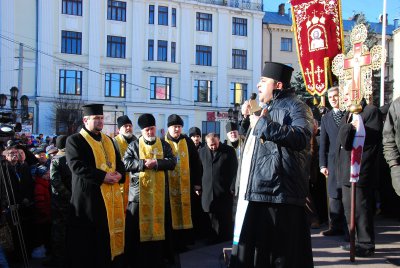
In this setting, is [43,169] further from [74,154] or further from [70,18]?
[70,18]

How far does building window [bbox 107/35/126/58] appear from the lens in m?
38.6

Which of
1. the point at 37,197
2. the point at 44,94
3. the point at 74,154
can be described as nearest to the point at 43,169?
the point at 37,197

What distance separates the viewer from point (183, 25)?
40750 mm

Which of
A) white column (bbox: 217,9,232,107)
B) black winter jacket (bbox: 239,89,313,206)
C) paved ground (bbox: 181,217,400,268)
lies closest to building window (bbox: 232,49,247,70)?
white column (bbox: 217,9,232,107)

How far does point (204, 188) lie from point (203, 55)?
3414 cm

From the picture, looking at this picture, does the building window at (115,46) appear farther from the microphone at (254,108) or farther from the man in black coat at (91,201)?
the microphone at (254,108)

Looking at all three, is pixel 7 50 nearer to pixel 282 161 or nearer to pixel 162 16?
pixel 162 16

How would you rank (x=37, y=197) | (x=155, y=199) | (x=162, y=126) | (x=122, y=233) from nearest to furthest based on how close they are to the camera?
(x=122, y=233)
(x=155, y=199)
(x=37, y=197)
(x=162, y=126)

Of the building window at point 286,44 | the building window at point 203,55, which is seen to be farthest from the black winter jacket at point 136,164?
the building window at point 286,44

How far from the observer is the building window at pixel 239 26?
42.8 meters

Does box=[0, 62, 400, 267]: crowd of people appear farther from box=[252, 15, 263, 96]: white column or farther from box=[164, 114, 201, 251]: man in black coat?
box=[252, 15, 263, 96]: white column

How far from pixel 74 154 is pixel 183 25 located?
119ft

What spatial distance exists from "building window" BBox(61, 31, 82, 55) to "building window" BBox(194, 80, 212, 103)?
1026 cm

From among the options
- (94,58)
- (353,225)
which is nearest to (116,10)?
(94,58)
